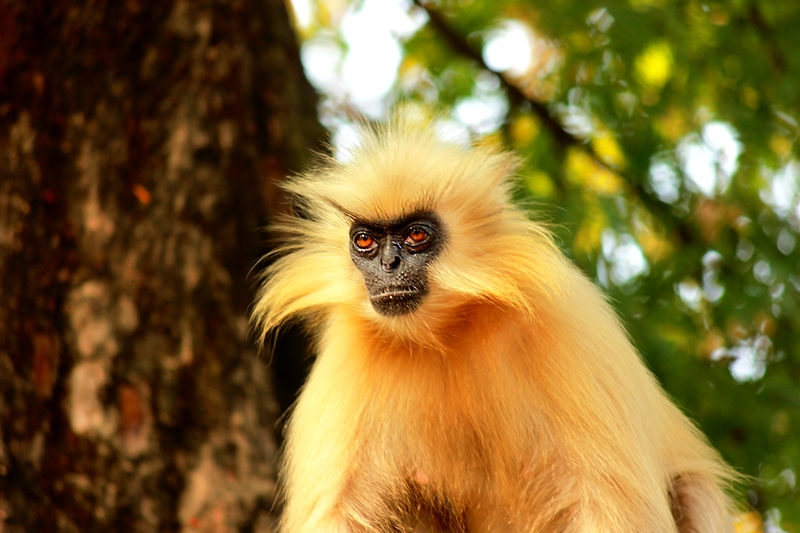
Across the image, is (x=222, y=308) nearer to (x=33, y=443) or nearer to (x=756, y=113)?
(x=33, y=443)

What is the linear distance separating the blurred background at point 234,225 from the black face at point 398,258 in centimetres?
74

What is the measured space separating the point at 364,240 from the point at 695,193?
8.59 feet

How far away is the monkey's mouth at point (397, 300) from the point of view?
3428 millimetres

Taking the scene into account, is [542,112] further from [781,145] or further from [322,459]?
[322,459]

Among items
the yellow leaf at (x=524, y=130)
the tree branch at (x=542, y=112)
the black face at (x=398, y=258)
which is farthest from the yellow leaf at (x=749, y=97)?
the black face at (x=398, y=258)

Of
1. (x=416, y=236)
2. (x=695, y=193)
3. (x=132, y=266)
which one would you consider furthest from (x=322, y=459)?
(x=695, y=193)

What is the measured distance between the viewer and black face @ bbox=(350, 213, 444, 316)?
3.45 metres

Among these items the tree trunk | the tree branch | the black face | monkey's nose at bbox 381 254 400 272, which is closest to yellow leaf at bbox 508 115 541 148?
the tree branch

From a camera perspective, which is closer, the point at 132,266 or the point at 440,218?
the point at 440,218

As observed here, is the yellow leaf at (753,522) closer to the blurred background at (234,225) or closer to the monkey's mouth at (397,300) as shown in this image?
the blurred background at (234,225)

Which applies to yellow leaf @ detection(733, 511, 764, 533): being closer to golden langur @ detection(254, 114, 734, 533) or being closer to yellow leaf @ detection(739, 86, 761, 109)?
golden langur @ detection(254, 114, 734, 533)

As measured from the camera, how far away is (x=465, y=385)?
351 cm

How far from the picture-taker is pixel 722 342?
5.25 metres

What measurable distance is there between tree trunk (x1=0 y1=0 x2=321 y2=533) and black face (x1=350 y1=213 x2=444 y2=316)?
5.34ft
